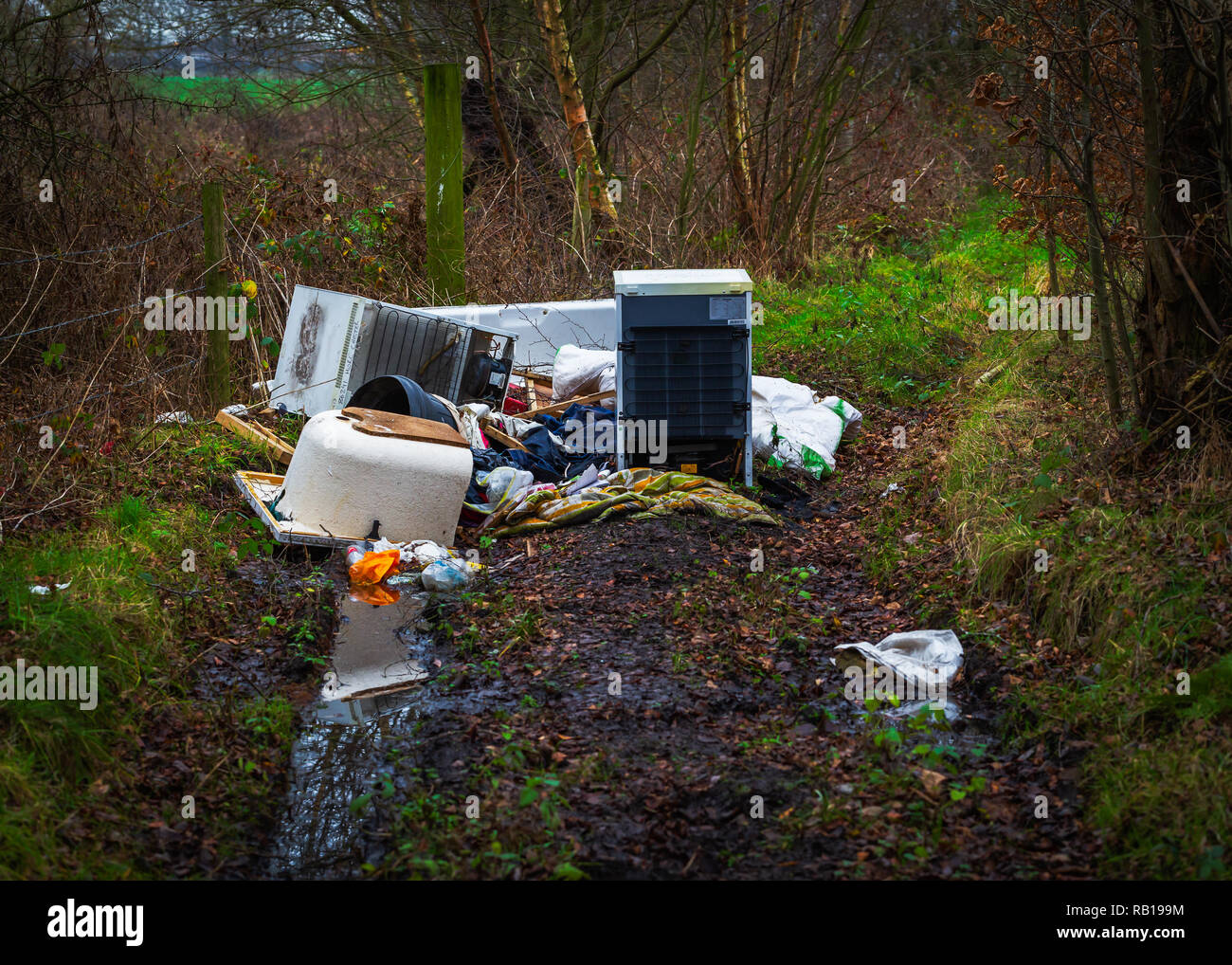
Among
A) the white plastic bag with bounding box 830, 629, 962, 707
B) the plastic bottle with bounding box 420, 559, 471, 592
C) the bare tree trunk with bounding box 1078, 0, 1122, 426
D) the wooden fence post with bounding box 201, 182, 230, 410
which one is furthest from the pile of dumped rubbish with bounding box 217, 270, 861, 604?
the bare tree trunk with bounding box 1078, 0, 1122, 426

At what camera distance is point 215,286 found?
789cm

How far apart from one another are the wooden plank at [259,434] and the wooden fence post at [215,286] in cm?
27

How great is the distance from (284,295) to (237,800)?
6.06 metres

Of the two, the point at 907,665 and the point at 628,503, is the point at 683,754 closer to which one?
the point at 907,665

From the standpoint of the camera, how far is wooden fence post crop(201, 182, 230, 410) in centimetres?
786

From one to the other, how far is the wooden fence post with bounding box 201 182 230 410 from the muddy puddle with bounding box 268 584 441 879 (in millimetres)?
3112

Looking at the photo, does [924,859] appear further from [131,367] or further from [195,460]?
[131,367]

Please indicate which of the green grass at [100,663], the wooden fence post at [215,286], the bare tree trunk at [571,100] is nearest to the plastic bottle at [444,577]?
the green grass at [100,663]

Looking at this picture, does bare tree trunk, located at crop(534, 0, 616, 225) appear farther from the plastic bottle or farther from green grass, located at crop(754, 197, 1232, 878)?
the plastic bottle

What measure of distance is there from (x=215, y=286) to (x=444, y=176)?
2.37m

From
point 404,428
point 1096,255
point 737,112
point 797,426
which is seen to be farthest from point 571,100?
point 1096,255

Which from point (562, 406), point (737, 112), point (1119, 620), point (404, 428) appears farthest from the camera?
point (737, 112)

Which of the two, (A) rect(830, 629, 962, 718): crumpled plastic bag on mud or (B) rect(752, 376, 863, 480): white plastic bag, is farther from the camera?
(B) rect(752, 376, 863, 480): white plastic bag

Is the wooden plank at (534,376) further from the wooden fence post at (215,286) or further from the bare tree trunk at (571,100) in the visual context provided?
the bare tree trunk at (571,100)
